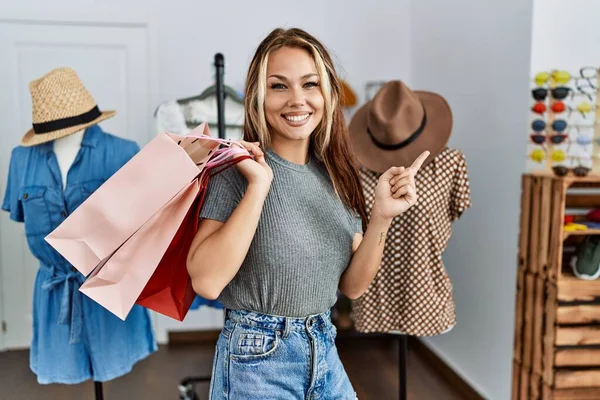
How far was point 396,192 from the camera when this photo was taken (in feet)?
3.61

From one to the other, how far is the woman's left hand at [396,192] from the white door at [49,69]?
241 centimetres

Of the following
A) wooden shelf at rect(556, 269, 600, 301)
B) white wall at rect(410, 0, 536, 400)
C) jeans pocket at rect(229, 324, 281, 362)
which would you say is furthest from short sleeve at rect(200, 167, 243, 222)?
white wall at rect(410, 0, 536, 400)

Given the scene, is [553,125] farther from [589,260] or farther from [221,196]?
[221,196]

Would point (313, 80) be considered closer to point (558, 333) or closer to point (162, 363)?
point (558, 333)

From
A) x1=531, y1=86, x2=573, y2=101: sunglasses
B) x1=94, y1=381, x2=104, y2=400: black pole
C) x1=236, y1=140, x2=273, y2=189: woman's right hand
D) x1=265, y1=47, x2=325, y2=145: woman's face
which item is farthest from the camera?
x1=94, y1=381, x2=104, y2=400: black pole

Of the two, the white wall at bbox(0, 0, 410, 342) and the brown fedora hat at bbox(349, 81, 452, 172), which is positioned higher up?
the white wall at bbox(0, 0, 410, 342)

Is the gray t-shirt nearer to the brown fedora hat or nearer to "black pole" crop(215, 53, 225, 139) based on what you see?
the brown fedora hat

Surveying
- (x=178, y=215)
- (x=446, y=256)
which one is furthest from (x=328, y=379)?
(x=446, y=256)

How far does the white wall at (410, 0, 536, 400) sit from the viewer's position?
208 cm

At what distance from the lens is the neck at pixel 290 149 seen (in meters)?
1.11

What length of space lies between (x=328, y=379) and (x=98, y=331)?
→ 103 centimetres

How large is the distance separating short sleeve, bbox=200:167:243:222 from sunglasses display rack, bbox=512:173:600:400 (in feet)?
4.11

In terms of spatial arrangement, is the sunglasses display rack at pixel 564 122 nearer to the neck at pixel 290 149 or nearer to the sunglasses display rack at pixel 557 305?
the sunglasses display rack at pixel 557 305

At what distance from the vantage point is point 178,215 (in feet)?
3.22
